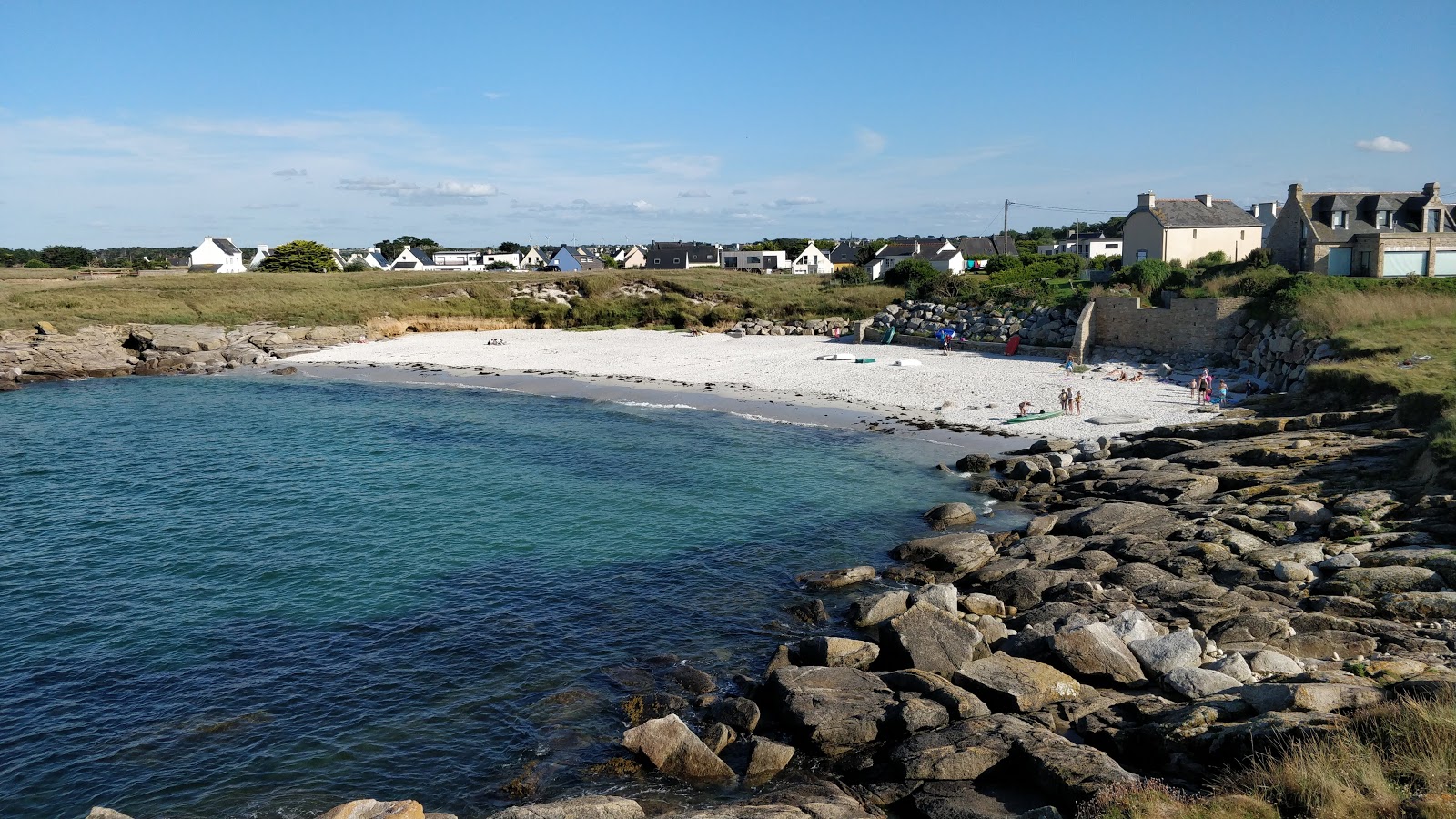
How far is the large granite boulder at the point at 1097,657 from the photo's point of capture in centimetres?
1442

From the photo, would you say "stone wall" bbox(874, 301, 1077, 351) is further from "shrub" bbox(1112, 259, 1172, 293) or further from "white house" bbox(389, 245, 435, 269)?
"white house" bbox(389, 245, 435, 269)

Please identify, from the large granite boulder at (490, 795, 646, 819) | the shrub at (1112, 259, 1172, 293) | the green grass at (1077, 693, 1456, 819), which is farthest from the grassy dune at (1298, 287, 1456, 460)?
the large granite boulder at (490, 795, 646, 819)

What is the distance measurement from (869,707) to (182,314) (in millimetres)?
72240

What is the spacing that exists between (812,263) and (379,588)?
109769 mm

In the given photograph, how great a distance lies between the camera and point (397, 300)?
77.8 metres

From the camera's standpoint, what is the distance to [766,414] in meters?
42.4

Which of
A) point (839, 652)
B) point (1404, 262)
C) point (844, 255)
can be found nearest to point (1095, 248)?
point (844, 255)

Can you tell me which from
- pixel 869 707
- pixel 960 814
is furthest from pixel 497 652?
pixel 960 814

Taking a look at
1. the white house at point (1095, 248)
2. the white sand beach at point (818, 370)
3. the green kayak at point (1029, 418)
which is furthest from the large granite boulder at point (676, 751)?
the white house at point (1095, 248)

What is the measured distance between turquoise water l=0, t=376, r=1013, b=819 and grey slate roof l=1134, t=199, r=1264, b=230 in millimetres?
32400

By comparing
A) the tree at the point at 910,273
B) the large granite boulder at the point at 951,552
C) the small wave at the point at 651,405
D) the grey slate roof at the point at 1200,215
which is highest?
the grey slate roof at the point at 1200,215

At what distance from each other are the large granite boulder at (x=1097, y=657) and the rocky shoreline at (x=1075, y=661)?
1.3 inches

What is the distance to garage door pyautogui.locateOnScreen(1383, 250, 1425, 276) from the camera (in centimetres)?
4566

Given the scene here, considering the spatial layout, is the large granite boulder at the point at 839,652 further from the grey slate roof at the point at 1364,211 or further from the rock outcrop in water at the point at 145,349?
the rock outcrop in water at the point at 145,349
